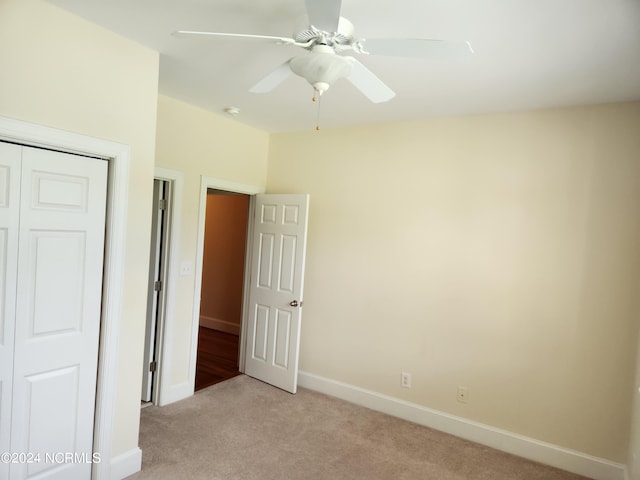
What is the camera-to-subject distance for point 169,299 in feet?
11.3

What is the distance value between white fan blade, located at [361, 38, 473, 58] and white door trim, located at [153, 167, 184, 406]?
2.31 metres

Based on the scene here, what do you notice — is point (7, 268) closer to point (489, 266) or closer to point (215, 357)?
point (489, 266)

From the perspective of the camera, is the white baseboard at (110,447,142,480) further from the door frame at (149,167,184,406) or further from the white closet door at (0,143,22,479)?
the door frame at (149,167,184,406)

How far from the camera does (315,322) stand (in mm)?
4023

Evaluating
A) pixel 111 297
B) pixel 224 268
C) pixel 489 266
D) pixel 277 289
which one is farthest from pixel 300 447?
pixel 224 268

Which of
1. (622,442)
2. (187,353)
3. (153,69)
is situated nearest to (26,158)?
(153,69)

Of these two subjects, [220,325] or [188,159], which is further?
[220,325]

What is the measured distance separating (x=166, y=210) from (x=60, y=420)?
5.81 ft

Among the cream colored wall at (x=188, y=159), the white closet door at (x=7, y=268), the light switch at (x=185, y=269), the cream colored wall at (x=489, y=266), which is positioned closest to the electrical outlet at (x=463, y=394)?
the cream colored wall at (x=489, y=266)

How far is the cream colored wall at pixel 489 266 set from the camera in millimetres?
2734

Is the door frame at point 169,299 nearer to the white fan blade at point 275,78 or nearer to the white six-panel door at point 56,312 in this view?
the white six-panel door at point 56,312

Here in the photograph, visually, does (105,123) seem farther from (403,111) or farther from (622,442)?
(622,442)

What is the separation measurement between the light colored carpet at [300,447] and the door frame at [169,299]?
0.17 metres

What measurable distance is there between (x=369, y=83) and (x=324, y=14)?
51 centimetres
